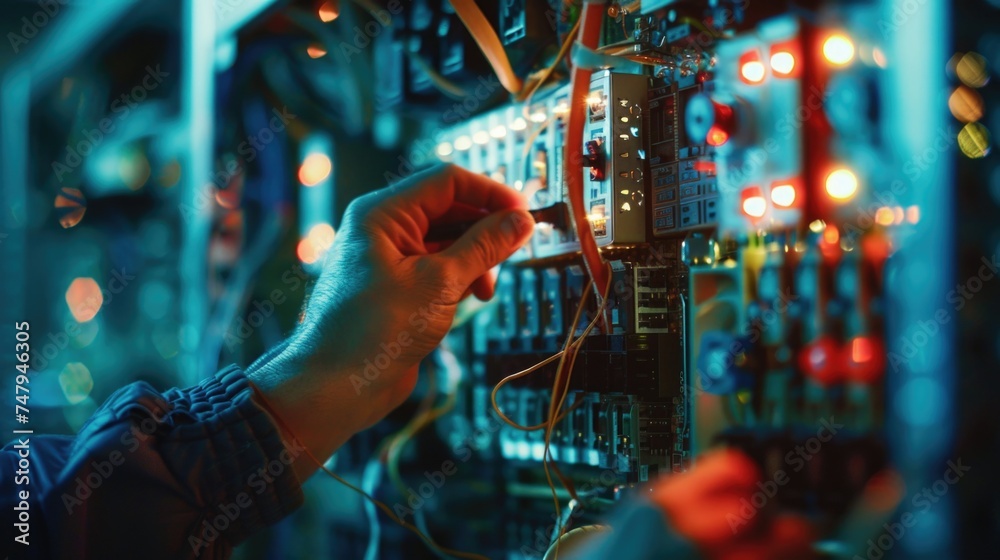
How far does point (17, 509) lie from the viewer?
0.83 meters

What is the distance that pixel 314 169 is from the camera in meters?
1.67

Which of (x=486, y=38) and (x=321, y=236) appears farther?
(x=321, y=236)

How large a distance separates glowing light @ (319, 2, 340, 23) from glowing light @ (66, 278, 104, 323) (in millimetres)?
1180

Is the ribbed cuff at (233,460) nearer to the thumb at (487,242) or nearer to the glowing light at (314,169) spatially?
the thumb at (487,242)

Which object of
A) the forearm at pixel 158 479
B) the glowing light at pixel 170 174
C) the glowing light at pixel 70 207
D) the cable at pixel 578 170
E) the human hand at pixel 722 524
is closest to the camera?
the human hand at pixel 722 524

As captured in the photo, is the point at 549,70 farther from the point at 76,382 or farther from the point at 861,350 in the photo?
the point at 76,382

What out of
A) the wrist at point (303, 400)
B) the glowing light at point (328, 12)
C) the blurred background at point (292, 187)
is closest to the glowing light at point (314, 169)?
the blurred background at point (292, 187)

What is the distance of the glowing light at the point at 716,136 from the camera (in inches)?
34.2

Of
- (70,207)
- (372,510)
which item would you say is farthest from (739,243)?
(70,207)

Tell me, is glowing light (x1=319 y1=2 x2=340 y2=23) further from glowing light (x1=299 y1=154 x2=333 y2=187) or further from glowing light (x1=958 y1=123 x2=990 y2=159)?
glowing light (x1=958 y1=123 x2=990 y2=159)

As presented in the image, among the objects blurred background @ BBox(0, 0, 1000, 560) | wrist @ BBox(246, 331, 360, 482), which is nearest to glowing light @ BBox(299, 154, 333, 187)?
blurred background @ BBox(0, 0, 1000, 560)

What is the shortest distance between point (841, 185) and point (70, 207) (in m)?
1.97

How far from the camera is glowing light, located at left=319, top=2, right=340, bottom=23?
1.47 m

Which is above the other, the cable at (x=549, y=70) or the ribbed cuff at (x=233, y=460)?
the cable at (x=549, y=70)
